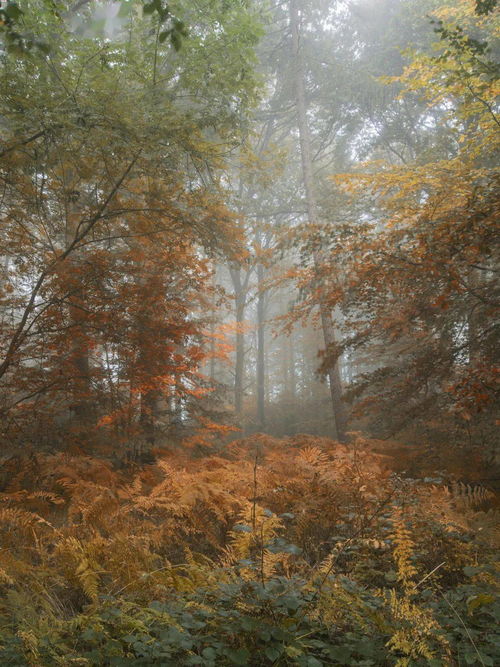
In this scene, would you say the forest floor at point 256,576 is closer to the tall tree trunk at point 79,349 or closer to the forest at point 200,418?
the forest at point 200,418

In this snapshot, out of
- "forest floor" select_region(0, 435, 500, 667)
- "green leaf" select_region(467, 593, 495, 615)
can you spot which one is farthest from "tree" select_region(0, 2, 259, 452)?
"green leaf" select_region(467, 593, 495, 615)

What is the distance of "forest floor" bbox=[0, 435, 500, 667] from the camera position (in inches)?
92.5

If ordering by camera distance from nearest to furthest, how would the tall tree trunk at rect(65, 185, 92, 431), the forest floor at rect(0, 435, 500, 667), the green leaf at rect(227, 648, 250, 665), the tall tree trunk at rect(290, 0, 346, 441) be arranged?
the green leaf at rect(227, 648, 250, 665) < the forest floor at rect(0, 435, 500, 667) < the tall tree trunk at rect(65, 185, 92, 431) < the tall tree trunk at rect(290, 0, 346, 441)

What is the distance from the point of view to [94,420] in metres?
8.00

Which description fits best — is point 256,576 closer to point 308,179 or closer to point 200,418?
point 200,418

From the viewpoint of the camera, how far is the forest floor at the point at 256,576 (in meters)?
2.35

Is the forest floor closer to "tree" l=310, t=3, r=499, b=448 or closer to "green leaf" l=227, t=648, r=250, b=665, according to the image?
"green leaf" l=227, t=648, r=250, b=665

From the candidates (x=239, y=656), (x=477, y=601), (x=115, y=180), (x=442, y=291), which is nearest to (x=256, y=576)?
(x=239, y=656)

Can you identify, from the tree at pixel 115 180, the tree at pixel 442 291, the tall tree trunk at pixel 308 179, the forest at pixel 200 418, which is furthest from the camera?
the tall tree trunk at pixel 308 179

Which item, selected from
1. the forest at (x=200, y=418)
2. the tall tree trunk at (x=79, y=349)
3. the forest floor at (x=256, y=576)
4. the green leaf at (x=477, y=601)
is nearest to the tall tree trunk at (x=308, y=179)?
the forest at (x=200, y=418)

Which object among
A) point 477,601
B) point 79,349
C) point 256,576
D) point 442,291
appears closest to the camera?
point 477,601

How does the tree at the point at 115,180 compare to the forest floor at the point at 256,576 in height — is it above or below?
above

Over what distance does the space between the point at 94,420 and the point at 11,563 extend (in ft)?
15.1

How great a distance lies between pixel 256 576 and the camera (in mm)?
2838
